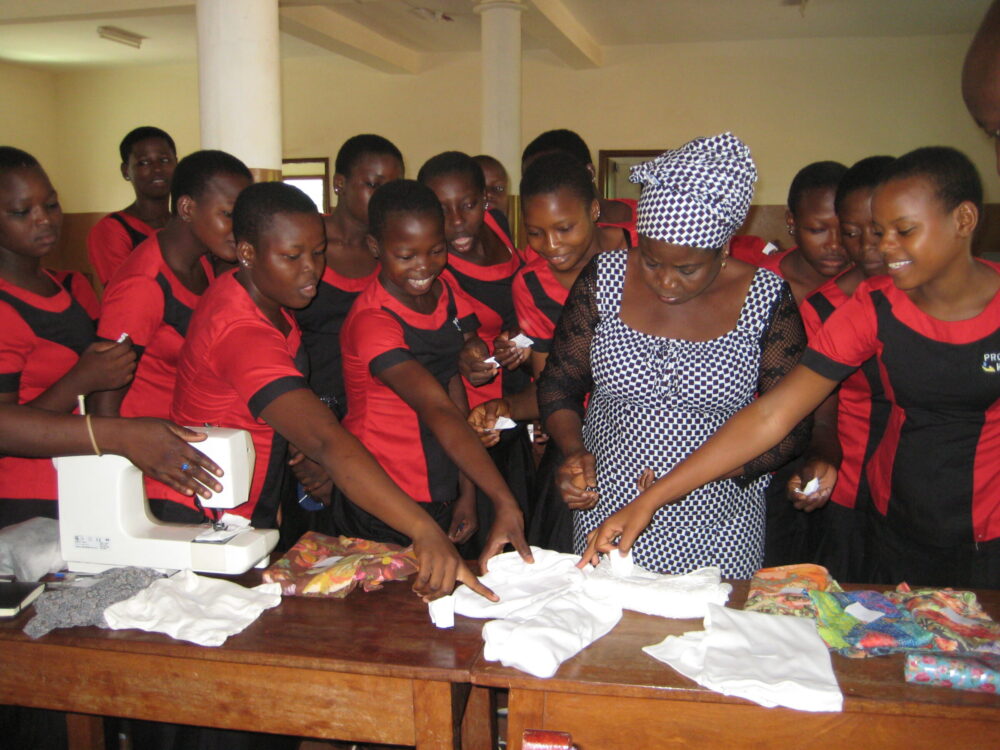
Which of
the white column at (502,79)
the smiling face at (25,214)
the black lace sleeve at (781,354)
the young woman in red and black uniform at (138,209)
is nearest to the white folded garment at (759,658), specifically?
the black lace sleeve at (781,354)

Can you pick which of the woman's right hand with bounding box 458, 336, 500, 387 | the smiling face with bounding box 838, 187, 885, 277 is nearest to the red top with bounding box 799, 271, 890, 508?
the smiling face with bounding box 838, 187, 885, 277

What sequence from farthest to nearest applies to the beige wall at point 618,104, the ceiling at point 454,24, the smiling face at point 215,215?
the beige wall at point 618,104 → the ceiling at point 454,24 → the smiling face at point 215,215

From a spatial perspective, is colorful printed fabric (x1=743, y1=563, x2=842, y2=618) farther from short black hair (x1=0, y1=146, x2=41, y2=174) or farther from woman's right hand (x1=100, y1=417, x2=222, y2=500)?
short black hair (x1=0, y1=146, x2=41, y2=174)

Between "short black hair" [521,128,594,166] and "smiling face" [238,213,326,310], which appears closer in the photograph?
"smiling face" [238,213,326,310]

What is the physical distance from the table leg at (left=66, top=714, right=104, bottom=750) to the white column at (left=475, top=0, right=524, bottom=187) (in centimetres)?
660

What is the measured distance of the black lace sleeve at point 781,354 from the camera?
2.06 metres

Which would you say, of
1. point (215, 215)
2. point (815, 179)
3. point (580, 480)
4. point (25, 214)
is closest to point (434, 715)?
point (580, 480)

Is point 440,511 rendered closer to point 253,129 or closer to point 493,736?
point 493,736

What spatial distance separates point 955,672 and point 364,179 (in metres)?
2.60

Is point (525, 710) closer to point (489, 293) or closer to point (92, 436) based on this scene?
point (92, 436)

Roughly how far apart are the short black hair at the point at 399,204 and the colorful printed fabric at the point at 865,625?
5.22 feet

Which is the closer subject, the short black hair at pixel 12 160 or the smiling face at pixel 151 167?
the short black hair at pixel 12 160

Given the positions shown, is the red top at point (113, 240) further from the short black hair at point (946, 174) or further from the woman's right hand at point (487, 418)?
the short black hair at point (946, 174)

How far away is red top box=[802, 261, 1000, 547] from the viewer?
193 cm
